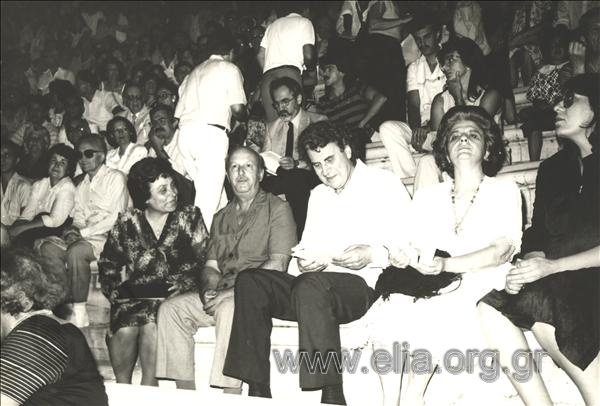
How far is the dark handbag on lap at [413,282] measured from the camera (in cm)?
317

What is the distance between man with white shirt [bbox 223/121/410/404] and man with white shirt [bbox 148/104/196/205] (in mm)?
1064

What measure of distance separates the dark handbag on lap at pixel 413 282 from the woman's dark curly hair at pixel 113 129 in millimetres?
2442

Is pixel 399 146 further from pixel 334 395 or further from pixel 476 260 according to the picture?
pixel 334 395

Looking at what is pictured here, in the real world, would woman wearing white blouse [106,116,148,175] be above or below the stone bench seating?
above

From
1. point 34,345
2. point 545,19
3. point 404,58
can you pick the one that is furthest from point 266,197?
point 545,19

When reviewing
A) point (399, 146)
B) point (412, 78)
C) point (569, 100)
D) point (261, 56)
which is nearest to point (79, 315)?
point (261, 56)

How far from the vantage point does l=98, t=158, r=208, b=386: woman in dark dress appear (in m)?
4.00

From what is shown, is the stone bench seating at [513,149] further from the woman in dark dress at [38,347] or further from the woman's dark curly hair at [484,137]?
A: the woman in dark dress at [38,347]

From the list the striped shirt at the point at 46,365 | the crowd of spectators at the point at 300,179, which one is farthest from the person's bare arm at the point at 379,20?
the striped shirt at the point at 46,365

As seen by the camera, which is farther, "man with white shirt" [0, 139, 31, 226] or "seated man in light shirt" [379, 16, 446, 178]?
"man with white shirt" [0, 139, 31, 226]

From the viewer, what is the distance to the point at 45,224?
189 inches

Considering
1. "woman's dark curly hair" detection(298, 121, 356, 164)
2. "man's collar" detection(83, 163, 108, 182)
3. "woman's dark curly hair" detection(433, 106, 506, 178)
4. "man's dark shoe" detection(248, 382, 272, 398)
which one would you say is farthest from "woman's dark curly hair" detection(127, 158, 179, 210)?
"woman's dark curly hair" detection(433, 106, 506, 178)

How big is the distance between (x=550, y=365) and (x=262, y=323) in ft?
3.92

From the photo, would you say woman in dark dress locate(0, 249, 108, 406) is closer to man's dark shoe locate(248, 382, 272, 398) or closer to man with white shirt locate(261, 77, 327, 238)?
man's dark shoe locate(248, 382, 272, 398)
